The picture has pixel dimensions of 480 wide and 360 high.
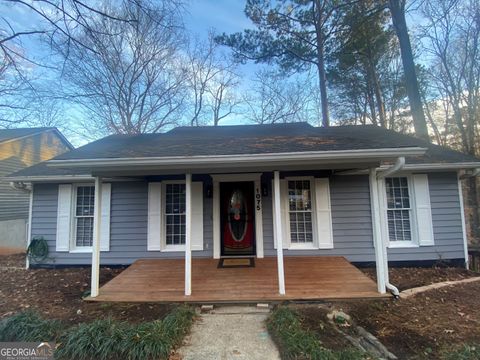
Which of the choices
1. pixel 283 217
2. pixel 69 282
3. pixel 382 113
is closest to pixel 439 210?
pixel 283 217

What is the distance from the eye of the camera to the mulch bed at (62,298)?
382cm

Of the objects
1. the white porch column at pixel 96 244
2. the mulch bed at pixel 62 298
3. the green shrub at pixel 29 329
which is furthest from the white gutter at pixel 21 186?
the green shrub at pixel 29 329

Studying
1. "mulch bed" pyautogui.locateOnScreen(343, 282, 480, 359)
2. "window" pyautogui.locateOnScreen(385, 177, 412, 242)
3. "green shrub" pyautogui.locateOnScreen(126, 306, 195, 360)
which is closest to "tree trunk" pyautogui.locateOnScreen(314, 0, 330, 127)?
"window" pyautogui.locateOnScreen(385, 177, 412, 242)

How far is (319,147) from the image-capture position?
435cm

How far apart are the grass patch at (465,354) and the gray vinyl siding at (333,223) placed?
342cm

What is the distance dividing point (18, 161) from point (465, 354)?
16.5 metres

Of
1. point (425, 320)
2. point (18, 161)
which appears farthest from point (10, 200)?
point (425, 320)

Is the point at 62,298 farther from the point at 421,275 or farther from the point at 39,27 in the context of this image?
the point at 421,275

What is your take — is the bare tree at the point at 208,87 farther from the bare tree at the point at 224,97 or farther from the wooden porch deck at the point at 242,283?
the wooden porch deck at the point at 242,283

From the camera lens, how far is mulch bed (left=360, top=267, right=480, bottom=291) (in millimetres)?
5156

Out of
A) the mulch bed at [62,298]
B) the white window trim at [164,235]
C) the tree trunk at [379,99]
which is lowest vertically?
the mulch bed at [62,298]

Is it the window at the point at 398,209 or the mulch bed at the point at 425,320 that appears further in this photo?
the window at the point at 398,209

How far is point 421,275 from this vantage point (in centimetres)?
560

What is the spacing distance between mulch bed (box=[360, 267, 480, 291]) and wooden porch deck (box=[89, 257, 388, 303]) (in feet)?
2.85
